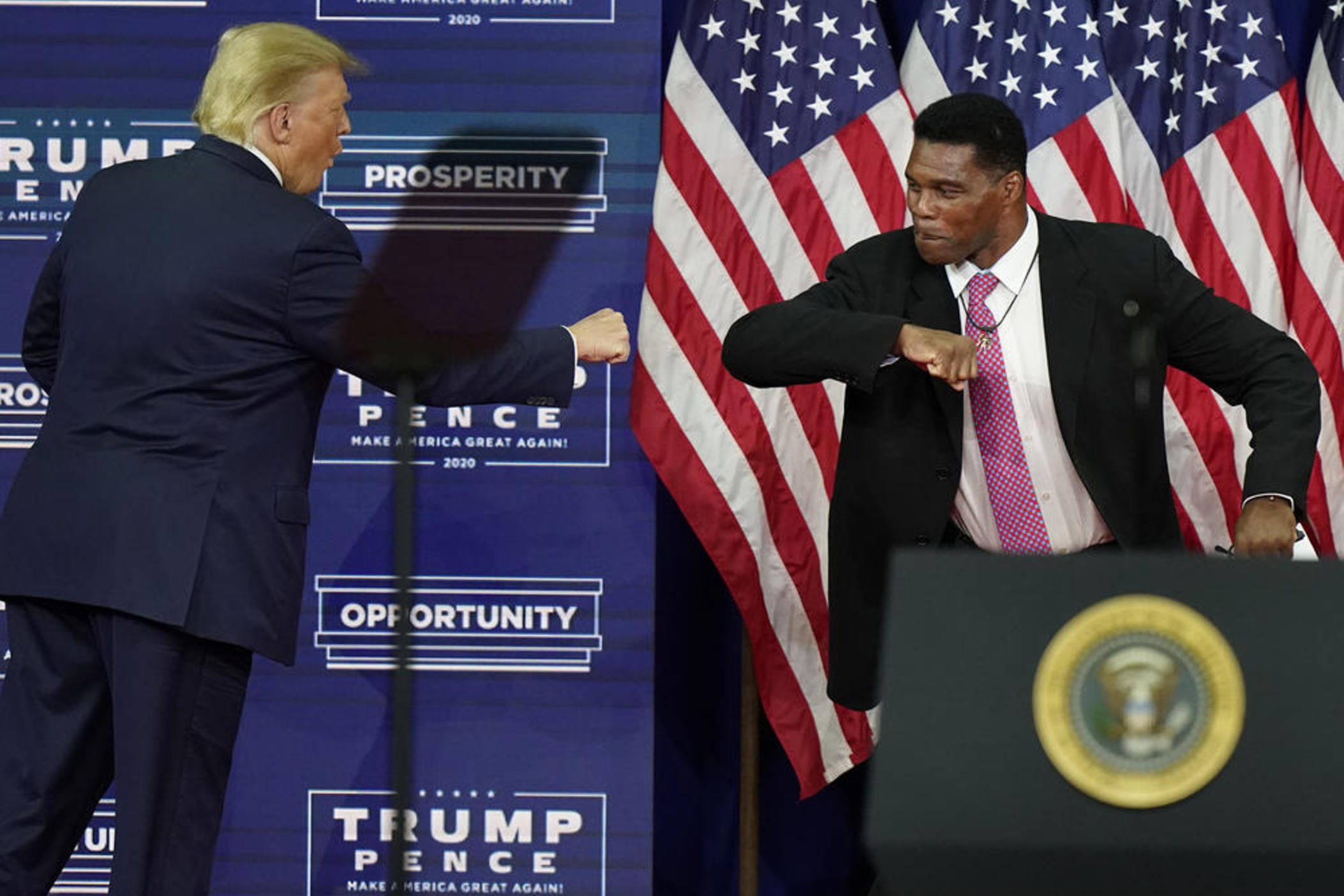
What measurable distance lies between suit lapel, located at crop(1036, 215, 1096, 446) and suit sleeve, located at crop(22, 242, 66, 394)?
1.87m

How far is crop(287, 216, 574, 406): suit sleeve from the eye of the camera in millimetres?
3082

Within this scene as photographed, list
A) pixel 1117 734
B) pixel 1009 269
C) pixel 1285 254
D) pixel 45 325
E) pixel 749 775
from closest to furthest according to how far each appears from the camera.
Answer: pixel 1117 734
pixel 45 325
pixel 1009 269
pixel 1285 254
pixel 749 775

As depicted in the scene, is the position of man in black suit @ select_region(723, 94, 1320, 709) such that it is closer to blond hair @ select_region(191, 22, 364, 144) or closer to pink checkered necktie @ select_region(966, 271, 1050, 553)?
pink checkered necktie @ select_region(966, 271, 1050, 553)

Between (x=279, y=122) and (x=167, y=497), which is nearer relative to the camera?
(x=167, y=497)

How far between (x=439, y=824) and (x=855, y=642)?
1229 mm

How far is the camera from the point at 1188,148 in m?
4.34

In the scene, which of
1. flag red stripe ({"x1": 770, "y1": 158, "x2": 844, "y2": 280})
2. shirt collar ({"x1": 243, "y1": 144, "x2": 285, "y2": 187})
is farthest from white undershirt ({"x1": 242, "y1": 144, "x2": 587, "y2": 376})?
flag red stripe ({"x1": 770, "y1": 158, "x2": 844, "y2": 280})

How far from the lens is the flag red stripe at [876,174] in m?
4.33

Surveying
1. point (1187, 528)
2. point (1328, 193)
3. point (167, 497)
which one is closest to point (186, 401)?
point (167, 497)

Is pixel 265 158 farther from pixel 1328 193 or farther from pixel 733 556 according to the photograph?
pixel 1328 193

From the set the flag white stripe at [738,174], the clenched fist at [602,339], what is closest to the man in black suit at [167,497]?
the clenched fist at [602,339]

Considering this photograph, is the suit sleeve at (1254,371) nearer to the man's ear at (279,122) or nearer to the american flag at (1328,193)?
the american flag at (1328,193)

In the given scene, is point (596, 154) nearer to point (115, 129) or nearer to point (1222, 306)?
point (115, 129)

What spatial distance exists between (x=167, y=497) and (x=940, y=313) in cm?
153
